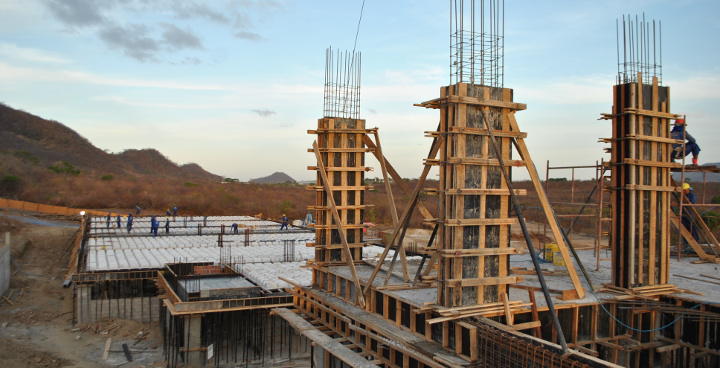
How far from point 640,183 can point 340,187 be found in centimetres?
714

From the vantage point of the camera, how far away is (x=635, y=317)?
11.1m

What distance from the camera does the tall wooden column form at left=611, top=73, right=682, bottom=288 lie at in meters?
11.5

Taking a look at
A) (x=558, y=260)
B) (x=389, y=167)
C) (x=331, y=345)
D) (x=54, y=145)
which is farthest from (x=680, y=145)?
(x=54, y=145)

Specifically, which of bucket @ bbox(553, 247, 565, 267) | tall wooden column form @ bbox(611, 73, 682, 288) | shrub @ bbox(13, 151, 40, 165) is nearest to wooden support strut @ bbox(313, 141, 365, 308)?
tall wooden column form @ bbox(611, 73, 682, 288)

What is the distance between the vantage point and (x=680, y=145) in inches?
548

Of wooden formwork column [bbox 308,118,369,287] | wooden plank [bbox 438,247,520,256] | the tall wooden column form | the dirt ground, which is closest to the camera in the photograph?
wooden plank [bbox 438,247,520,256]

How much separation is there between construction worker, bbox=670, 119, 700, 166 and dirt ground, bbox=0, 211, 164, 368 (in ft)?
51.7

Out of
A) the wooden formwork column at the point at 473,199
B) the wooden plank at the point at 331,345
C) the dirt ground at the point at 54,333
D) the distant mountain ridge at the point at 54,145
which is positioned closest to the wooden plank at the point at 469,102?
the wooden formwork column at the point at 473,199

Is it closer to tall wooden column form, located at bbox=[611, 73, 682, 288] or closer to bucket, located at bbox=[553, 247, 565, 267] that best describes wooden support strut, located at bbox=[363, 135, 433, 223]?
tall wooden column form, located at bbox=[611, 73, 682, 288]

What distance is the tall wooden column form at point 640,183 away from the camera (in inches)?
453

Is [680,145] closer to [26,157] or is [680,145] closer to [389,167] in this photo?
[389,167]

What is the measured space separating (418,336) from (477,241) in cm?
212

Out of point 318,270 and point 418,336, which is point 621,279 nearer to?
point 418,336

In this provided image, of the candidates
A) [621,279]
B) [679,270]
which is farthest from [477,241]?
[679,270]
